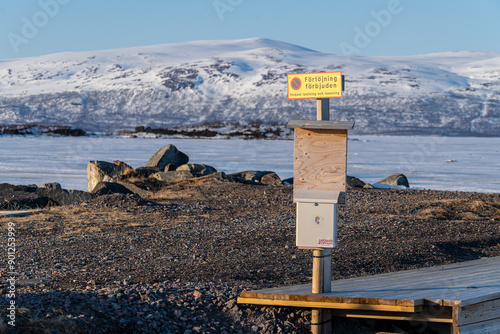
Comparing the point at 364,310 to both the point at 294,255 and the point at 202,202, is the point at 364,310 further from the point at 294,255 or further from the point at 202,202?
the point at 202,202

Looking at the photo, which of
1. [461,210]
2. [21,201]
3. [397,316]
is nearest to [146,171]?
[21,201]

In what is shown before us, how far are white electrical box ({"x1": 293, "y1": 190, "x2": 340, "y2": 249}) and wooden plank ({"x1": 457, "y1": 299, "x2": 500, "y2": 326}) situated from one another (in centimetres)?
129

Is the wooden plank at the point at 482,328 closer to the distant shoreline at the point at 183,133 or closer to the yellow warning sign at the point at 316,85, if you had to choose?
the yellow warning sign at the point at 316,85

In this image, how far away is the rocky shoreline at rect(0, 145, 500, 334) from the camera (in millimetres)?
6254

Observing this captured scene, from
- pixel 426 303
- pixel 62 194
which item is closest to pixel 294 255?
pixel 426 303

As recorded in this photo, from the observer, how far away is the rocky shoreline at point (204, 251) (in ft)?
20.5

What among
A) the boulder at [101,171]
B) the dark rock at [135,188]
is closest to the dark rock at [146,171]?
the boulder at [101,171]

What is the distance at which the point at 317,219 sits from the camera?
20.0 feet

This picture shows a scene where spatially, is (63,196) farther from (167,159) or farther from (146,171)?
(167,159)

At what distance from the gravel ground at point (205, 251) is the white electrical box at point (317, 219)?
35.4 inches

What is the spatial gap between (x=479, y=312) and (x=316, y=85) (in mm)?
2599

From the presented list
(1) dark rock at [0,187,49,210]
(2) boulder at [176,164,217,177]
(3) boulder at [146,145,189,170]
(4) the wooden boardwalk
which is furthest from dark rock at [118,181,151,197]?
(4) the wooden boardwalk

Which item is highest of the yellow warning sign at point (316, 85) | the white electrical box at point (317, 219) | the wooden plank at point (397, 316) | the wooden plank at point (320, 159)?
the yellow warning sign at point (316, 85)

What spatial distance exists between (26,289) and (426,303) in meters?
4.41
